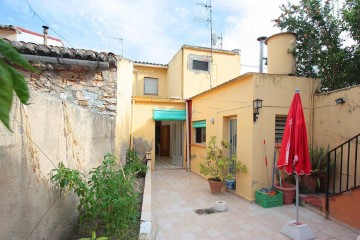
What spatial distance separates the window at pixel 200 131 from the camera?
1091 centimetres

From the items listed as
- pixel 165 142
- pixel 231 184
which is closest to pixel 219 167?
pixel 231 184

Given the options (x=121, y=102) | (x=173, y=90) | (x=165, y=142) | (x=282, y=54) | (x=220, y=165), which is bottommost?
(x=165, y=142)

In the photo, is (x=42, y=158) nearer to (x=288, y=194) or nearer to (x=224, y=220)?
(x=224, y=220)

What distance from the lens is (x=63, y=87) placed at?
5.50 metres

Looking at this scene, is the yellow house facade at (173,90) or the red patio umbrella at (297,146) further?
the yellow house facade at (173,90)

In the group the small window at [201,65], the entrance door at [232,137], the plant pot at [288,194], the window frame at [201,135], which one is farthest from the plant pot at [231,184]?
the small window at [201,65]

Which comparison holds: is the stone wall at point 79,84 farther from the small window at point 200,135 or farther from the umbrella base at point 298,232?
the small window at point 200,135

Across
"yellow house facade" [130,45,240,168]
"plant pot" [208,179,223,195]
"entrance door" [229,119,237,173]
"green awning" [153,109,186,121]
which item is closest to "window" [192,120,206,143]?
"yellow house facade" [130,45,240,168]

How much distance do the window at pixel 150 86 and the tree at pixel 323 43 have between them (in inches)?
395

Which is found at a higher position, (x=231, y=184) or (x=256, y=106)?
(x=256, y=106)

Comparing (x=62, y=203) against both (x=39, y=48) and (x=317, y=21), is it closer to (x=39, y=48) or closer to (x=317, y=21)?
(x=39, y=48)

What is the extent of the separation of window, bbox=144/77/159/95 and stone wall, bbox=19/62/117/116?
404 inches

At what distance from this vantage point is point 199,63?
1456 centimetres

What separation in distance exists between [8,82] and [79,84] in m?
5.48
